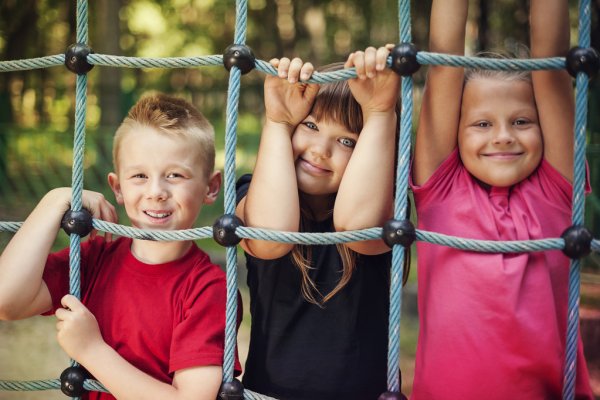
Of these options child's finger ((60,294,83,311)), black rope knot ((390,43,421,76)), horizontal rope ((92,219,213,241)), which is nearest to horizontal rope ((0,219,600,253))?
horizontal rope ((92,219,213,241))

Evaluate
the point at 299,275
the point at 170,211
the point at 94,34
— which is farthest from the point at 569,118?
the point at 94,34

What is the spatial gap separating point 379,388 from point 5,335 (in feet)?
7.07

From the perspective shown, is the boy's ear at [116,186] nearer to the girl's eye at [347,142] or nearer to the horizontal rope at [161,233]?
the horizontal rope at [161,233]

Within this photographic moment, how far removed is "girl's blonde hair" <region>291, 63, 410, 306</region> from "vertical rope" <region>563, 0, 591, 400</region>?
0.31m

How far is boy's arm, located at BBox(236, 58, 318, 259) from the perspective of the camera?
1.05 meters

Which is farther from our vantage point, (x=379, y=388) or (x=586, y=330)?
(x=586, y=330)

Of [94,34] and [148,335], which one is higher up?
[94,34]

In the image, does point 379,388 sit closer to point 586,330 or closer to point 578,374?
point 578,374

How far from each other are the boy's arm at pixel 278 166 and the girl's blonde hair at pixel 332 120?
48 mm

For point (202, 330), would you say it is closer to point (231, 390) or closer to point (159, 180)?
point (231, 390)

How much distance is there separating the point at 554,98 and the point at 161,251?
2.00 feet

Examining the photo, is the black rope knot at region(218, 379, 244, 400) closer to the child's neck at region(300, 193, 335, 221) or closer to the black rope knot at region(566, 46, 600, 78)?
the child's neck at region(300, 193, 335, 221)

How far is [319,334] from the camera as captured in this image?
3.84 feet

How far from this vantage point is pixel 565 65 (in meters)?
0.97
